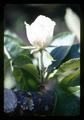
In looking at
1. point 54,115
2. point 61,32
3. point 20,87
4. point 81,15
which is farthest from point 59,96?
point 81,15

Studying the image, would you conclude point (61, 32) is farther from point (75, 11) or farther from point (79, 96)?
point (79, 96)

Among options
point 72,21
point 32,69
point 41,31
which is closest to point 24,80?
point 32,69

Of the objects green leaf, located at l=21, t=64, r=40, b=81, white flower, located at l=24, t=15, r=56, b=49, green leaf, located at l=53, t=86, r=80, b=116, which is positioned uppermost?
white flower, located at l=24, t=15, r=56, b=49

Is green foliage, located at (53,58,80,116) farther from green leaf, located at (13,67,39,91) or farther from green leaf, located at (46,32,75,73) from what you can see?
green leaf, located at (13,67,39,91)

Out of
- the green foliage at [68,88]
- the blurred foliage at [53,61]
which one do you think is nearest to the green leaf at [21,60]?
the blurred foliage at [53,61]

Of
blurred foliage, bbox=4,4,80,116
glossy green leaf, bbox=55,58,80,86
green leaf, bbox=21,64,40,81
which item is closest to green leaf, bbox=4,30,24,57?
blurred foliage, bbox=4,4,80,116

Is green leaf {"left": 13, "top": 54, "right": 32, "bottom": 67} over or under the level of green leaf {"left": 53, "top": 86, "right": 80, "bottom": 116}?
over

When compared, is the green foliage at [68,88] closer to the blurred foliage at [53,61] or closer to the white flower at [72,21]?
the blurred foliage at [53,61]
